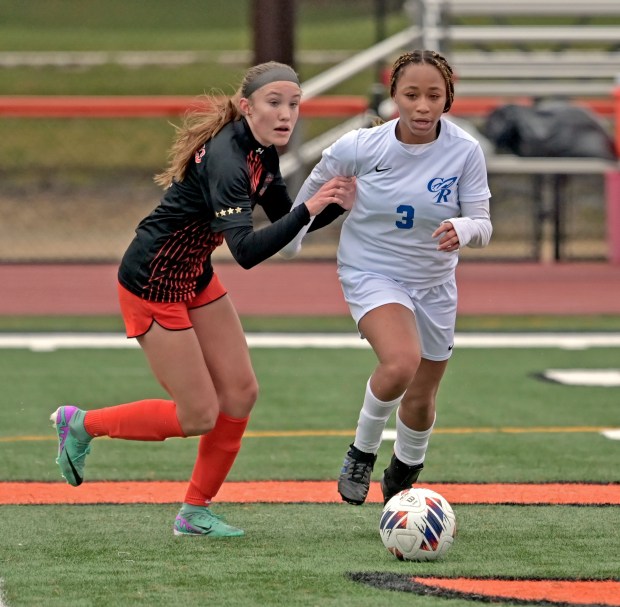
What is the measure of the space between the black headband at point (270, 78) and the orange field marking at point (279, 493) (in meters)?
1.86

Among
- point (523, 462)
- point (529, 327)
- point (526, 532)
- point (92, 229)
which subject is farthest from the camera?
point (92, 229)

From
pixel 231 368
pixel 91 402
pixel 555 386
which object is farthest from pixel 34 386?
pixel 231 368

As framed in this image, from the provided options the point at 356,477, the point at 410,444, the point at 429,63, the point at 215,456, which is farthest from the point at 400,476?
the point at 429,63

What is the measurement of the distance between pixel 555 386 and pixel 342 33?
2853 cm

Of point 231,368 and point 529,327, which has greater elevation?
point 231,368

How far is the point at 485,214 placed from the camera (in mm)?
5855

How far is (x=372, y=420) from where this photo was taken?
5.91m

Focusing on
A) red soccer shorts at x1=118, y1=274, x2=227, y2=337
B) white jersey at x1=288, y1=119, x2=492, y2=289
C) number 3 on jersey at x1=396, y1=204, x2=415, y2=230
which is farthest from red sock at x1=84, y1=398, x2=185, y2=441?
number 3 on jersey at x1=396, y1=204, x2=415, y2=230

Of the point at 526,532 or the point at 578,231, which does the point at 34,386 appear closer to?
the point at 526,532

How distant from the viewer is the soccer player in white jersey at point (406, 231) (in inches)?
227

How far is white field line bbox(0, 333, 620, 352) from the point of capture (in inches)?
442

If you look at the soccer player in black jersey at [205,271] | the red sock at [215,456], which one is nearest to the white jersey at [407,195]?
the soccer player in black jersey at [205,271]

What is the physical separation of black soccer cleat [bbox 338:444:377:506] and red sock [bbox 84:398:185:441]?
0.71 meters

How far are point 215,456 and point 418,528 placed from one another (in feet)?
3.04
